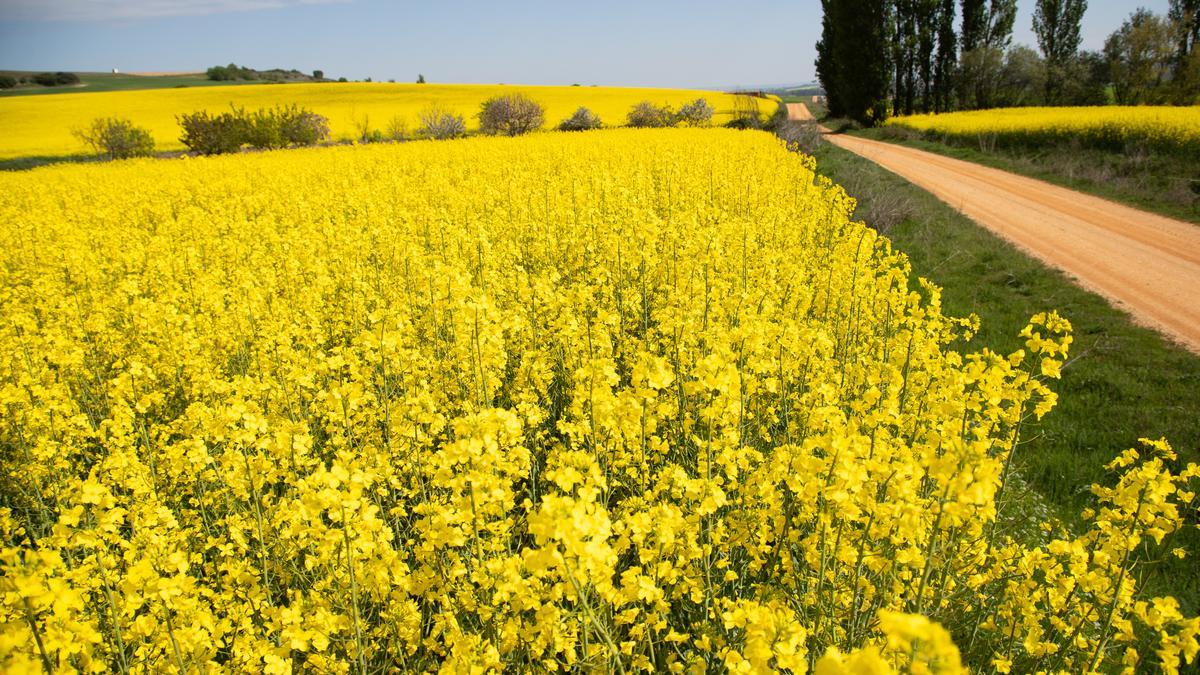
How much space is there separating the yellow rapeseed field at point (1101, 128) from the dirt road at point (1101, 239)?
4232 mm

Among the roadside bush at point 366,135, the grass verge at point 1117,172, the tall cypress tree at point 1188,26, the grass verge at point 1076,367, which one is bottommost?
the grass verge at point 1076,367

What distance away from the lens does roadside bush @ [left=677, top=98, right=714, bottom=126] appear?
38094 mm

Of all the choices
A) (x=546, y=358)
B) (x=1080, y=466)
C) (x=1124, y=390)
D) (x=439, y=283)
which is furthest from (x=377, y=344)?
(x=1124, y=390)

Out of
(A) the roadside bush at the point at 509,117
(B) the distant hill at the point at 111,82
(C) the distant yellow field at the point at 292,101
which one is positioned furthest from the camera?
(B) the distant hill at the point at 111,82

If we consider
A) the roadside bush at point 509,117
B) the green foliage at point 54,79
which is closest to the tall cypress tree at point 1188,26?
the roadside bush at point 509,117

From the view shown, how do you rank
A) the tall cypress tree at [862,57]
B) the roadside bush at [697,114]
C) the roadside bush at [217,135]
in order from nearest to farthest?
the roadside bush at [217,135] → the roadside bush at [697,114] → the tall cypress tree at [862,57]

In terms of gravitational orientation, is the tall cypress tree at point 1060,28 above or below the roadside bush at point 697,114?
above

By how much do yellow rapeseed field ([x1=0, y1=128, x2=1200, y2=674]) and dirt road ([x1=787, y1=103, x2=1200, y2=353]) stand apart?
4971 mm

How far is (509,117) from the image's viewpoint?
33719 millimetres

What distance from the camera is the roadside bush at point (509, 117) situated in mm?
33750

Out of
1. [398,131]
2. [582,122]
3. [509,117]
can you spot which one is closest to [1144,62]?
[582,122]

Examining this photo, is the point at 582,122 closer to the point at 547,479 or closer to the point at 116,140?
the point at 116,140

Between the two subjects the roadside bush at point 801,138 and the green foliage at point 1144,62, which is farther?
the green foliage at point 1144,62

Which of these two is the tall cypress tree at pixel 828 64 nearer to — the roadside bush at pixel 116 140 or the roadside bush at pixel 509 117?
the roadside bush at pixel 509 117
